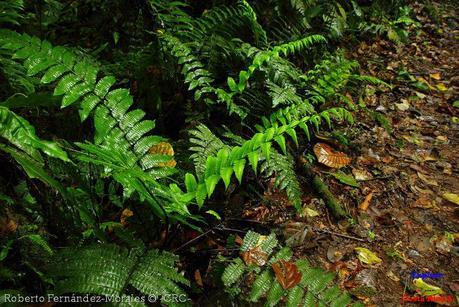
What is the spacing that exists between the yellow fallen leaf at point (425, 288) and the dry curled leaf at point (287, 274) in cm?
110

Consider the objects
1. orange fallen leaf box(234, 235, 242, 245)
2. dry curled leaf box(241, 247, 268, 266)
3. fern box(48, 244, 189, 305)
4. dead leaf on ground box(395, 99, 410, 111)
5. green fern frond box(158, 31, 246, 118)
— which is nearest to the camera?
fern box(48, 244, 189, 305)

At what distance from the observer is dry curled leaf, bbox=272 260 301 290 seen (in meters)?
1.85

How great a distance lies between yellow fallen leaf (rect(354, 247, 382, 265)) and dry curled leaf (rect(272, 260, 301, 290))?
94 centimetres

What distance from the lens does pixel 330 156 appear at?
330 centimetres

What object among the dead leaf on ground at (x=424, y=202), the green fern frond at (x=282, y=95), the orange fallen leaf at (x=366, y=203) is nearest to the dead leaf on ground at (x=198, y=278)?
the green fern frond at (x=282, y=95)

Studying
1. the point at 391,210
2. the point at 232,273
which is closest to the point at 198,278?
the point at 232,273

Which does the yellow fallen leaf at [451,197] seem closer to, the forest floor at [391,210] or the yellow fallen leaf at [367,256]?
the forest floor at [391,210]

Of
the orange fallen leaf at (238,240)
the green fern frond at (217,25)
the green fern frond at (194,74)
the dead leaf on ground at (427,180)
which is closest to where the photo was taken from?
the orange fallen leaf at (238,240)

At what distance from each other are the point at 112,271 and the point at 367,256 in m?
1.88

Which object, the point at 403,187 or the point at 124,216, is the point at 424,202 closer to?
the point at 403,187

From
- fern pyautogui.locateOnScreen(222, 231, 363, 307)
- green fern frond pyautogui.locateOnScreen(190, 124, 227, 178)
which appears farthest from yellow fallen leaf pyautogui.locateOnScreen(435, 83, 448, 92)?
fern pyautogui.locateOnScreen(222, 231, 363, 307)

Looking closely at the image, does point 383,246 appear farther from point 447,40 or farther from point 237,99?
point 447,40

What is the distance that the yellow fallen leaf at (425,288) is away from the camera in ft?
7.85

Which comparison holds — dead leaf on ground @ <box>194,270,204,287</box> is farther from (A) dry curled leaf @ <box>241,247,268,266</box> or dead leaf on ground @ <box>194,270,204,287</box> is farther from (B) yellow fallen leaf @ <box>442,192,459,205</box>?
(B) yellow fallen leaf @ <box>442,192,459,205</box>
